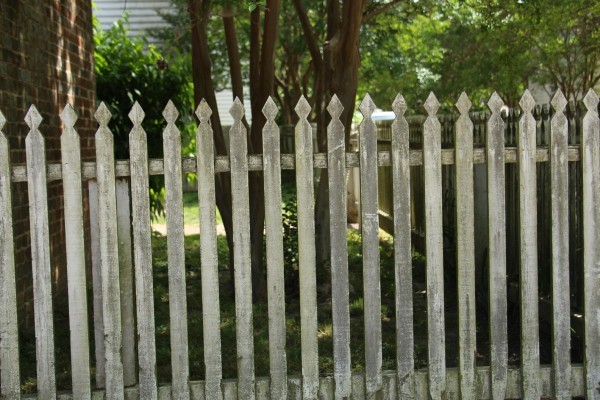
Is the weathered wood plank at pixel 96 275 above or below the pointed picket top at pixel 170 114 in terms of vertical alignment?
below

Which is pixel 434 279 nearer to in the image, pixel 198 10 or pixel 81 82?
Result: pixel 198 10

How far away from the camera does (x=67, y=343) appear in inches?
267

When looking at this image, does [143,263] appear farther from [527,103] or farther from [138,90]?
[138,90]

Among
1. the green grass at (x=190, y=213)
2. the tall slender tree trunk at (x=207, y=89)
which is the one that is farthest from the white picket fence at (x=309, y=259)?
the green grass at (x=190, y=213)

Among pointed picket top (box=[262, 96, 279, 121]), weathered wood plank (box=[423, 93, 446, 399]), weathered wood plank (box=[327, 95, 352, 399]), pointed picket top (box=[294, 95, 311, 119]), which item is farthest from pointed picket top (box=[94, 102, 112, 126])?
weathered wood plank (box=[423, 93, 446, 399])

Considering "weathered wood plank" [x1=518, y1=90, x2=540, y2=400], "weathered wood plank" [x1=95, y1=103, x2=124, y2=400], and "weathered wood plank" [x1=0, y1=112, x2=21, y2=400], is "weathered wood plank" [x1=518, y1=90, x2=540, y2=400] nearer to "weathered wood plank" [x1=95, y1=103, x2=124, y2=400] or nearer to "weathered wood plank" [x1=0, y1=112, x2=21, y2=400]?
"weathered wood plank" [x1=95, y1=103, x2=124, y2=400]

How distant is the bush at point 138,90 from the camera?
37.0ft

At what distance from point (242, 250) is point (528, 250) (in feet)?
5.32

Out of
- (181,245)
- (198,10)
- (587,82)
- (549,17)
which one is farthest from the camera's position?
(587,82)

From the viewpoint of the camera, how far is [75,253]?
15.9ft

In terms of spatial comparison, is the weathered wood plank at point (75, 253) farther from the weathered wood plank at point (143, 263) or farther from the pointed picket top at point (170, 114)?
the pointed picket top at point (170, 114)

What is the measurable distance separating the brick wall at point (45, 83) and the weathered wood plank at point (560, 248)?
372 centimetres

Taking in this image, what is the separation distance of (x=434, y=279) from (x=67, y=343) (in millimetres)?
3163

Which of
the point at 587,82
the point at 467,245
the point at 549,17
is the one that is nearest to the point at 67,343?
the point at 467,245
